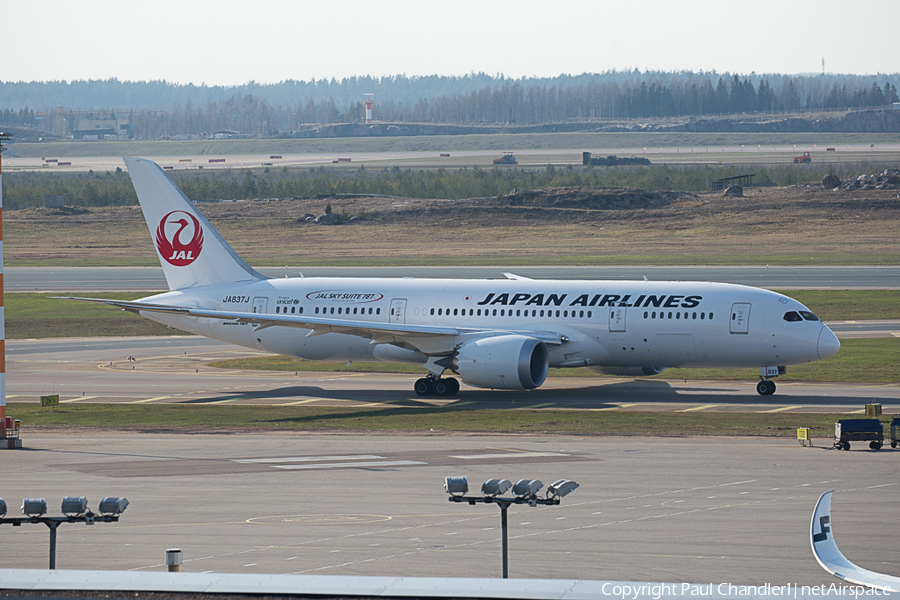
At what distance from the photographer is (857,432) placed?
3478cm

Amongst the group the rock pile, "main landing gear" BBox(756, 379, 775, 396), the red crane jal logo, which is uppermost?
the rock pile

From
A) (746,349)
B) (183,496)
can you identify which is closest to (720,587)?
(183,496)

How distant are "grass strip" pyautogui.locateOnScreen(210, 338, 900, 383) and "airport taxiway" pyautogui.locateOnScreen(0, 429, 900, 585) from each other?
57.3 ft

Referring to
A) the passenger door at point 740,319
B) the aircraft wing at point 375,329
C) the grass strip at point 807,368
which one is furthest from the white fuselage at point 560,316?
the grass strip at point 807,368

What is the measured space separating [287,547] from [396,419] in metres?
19.0

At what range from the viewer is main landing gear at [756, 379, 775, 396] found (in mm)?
47375

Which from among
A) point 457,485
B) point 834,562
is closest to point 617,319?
point 457,485

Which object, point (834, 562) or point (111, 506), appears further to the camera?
point (111, 506)

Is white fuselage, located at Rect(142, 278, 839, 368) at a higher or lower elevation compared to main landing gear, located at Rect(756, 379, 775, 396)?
higher

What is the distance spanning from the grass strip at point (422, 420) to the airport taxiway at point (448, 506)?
1.88m

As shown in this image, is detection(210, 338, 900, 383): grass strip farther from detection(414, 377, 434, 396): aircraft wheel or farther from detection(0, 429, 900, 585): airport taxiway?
detection(0, 429, 900, 585): airport taxiway

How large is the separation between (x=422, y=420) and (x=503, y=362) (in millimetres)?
5318

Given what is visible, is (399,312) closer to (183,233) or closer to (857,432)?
(183,233)

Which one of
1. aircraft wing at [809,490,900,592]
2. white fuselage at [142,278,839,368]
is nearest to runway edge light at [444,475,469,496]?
aircraft wing at [809,490,900,592]
